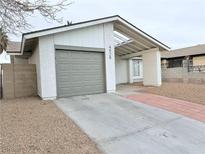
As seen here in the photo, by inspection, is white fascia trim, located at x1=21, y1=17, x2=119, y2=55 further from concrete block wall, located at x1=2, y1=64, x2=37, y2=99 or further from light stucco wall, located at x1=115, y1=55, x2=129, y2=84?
light stucco wall, located at x1=115, y1=55, x2=129, y2=84

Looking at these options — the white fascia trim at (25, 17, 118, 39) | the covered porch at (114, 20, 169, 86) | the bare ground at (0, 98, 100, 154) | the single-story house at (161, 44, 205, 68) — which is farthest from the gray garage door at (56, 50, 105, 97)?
the single-story house at (161, 44, 205, 68)

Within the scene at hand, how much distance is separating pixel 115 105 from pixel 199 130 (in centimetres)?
357

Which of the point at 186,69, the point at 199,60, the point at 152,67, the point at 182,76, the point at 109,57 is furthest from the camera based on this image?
the point at 199,60

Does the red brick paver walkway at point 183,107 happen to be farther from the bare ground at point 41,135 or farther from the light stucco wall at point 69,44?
the bare ground at point 41,135

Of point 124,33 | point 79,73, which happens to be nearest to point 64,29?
point 79,73

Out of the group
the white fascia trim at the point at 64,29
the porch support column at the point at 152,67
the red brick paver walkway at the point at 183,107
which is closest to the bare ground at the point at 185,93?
the red brick paver walkway at the point at 183,107

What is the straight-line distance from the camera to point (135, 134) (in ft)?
16.3

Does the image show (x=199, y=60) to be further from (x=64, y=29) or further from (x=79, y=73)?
(x=64, y=29)

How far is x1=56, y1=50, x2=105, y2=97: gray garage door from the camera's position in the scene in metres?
10.0

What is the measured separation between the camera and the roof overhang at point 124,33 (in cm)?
920

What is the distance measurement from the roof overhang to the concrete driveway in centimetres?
371

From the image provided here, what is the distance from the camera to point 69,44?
10180mm

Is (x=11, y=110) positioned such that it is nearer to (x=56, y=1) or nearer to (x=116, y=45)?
(x=56, y=1)

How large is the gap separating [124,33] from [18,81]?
7.43m
